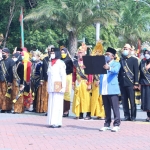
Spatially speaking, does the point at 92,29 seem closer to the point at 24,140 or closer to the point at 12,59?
the point at 12,59

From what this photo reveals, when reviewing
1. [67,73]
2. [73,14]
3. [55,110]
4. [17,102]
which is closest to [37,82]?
[17,102]

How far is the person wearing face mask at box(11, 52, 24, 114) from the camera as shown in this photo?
16547 mm

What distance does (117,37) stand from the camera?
5162 cm

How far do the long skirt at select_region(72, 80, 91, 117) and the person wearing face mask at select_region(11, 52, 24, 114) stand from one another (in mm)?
2084

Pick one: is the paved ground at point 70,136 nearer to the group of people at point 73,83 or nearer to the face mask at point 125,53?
the group of people at point 73,83

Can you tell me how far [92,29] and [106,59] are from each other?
36.9m

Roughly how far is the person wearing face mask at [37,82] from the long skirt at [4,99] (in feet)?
2.44

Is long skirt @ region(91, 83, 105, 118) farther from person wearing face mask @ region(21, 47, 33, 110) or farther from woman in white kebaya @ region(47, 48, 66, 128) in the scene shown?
person wearing face mask @ region(21, 47, 33, 110)

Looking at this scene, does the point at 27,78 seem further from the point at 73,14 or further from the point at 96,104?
the point at 73,14

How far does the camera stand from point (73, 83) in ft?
50.3

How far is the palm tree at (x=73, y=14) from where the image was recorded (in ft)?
130

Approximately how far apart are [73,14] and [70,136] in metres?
28.6

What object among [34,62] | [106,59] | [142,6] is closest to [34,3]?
[142,6]

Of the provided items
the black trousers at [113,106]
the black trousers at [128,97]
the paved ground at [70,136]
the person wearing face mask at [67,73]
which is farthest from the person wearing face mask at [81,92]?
the black trousers at [113,106]
